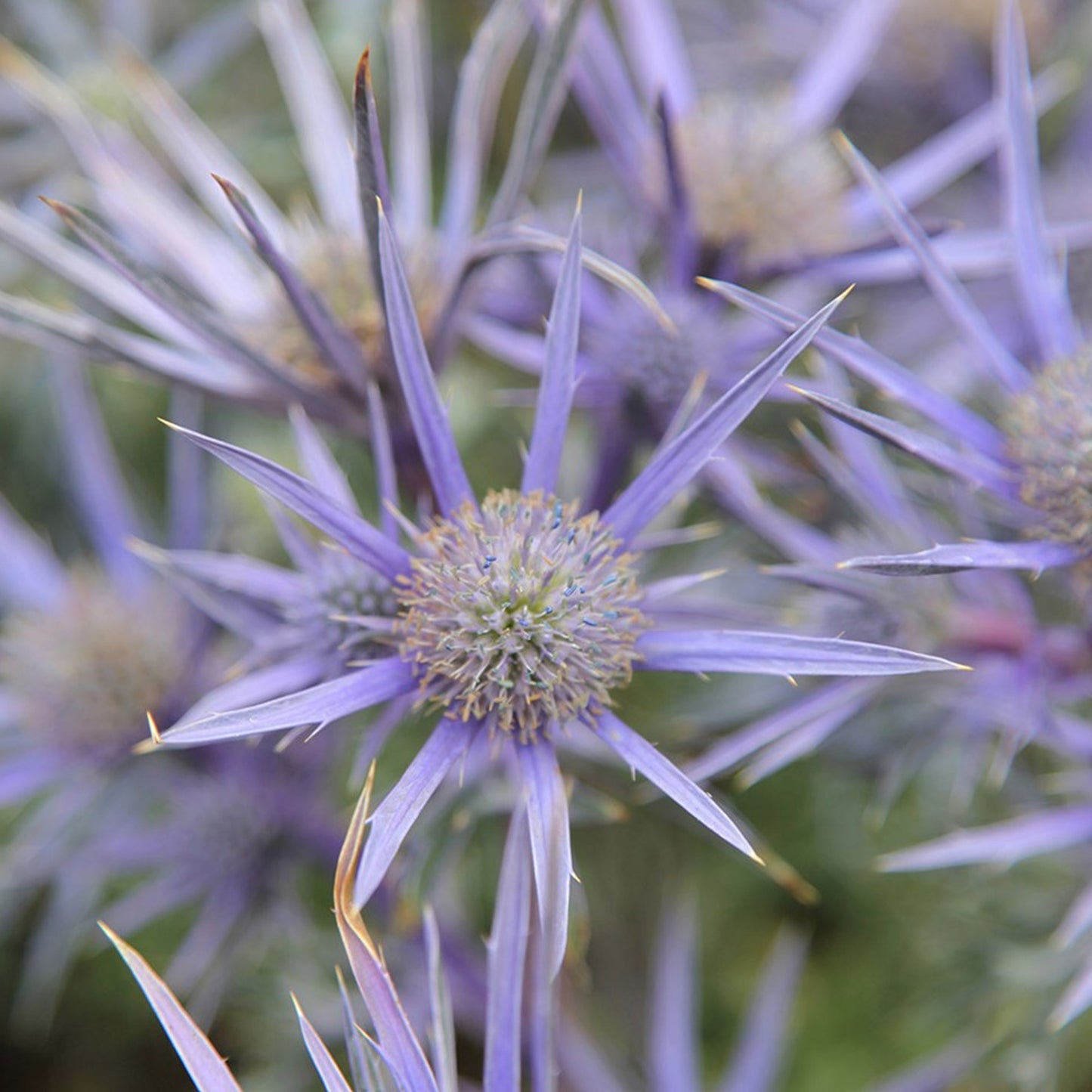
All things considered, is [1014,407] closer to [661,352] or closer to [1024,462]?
[1024,462]

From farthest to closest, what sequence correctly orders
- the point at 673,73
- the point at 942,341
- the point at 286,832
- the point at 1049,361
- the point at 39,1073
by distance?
the point at 39,1073
the point at 942,341
the point at 673,73
the point at 286,832
the point at 1049,361

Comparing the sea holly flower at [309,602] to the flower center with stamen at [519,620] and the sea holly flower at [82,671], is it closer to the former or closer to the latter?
the flower center with stamen at [519,620]

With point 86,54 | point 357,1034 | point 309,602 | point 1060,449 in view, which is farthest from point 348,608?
point 86,54

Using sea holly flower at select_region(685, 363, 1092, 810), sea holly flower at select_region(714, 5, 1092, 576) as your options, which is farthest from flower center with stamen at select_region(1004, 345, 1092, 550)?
sea holly flower at select_region(685, 363, 1092, 810)

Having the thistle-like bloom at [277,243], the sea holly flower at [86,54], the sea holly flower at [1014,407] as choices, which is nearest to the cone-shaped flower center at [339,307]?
the thistle-like bloom at [277,243]

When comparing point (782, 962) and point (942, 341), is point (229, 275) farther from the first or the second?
point (782, 962)

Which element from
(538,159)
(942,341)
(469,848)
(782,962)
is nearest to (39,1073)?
(469,848)
